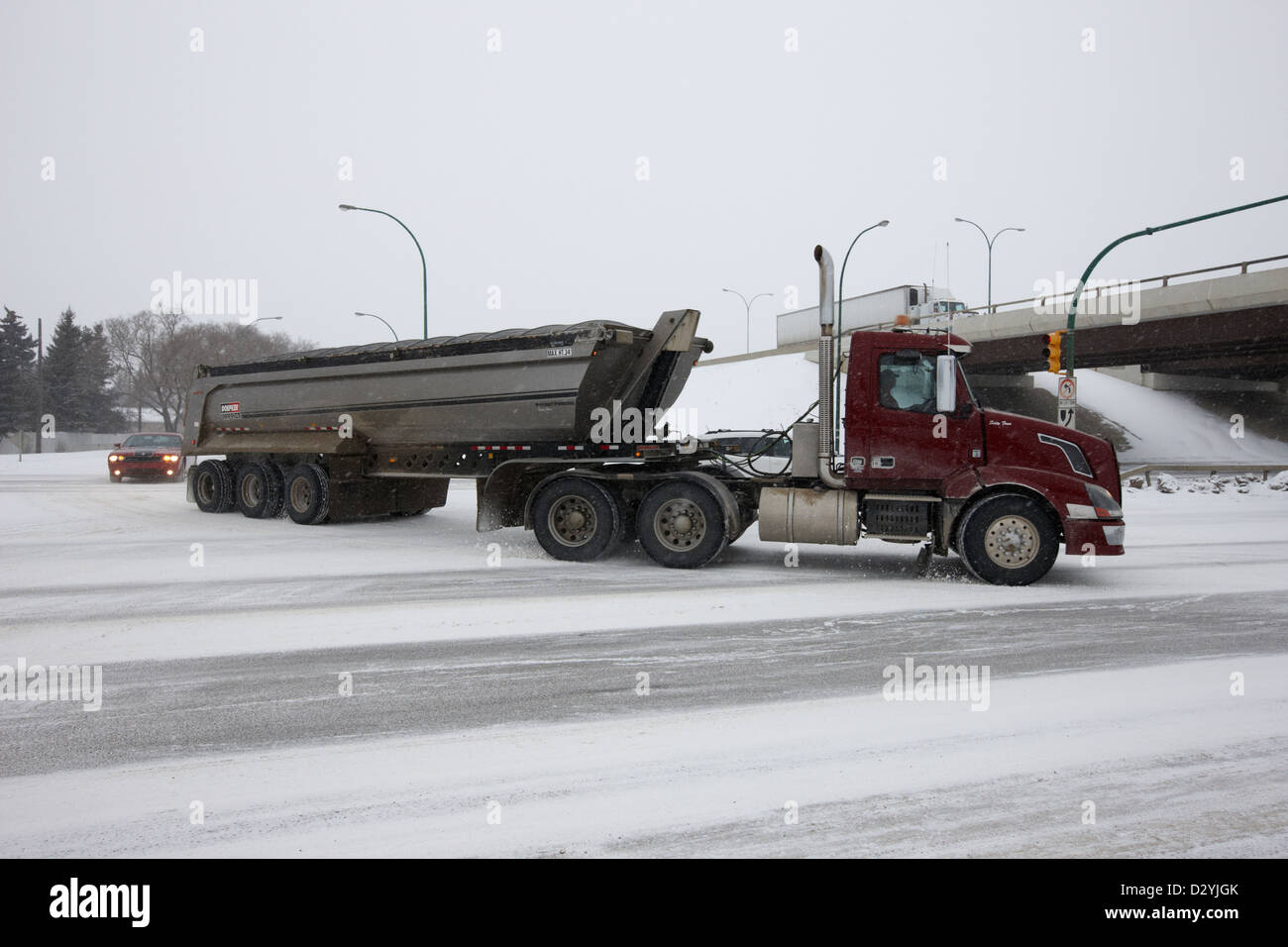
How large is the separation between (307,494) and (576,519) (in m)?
6.07

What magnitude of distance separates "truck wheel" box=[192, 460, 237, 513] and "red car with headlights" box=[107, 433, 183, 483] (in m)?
11.9

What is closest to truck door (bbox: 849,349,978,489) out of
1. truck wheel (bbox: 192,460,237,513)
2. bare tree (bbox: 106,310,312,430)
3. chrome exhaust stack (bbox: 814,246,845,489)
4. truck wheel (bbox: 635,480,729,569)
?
chrome exhaust stack (bbox: 814,246,845,489)

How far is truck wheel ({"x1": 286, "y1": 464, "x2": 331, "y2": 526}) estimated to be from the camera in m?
14.6

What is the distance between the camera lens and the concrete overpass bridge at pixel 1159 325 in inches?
1261

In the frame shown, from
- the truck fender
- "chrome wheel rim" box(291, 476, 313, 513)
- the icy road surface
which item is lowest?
the icy road surface

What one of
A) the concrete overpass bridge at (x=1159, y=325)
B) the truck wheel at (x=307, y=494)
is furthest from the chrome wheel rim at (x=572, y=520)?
the concrete overpass bridge at (x=1159, y=325)

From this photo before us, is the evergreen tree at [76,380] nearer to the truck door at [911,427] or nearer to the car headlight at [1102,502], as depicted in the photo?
the truck door at [911,427]

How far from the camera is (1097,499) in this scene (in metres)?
9.04

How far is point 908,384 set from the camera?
31.7ft

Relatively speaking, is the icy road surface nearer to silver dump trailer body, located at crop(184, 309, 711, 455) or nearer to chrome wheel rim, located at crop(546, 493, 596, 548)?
chrome wheel rim, located at crop(546, 493, 596, 548)

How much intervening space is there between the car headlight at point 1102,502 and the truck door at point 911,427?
1.25 meters
